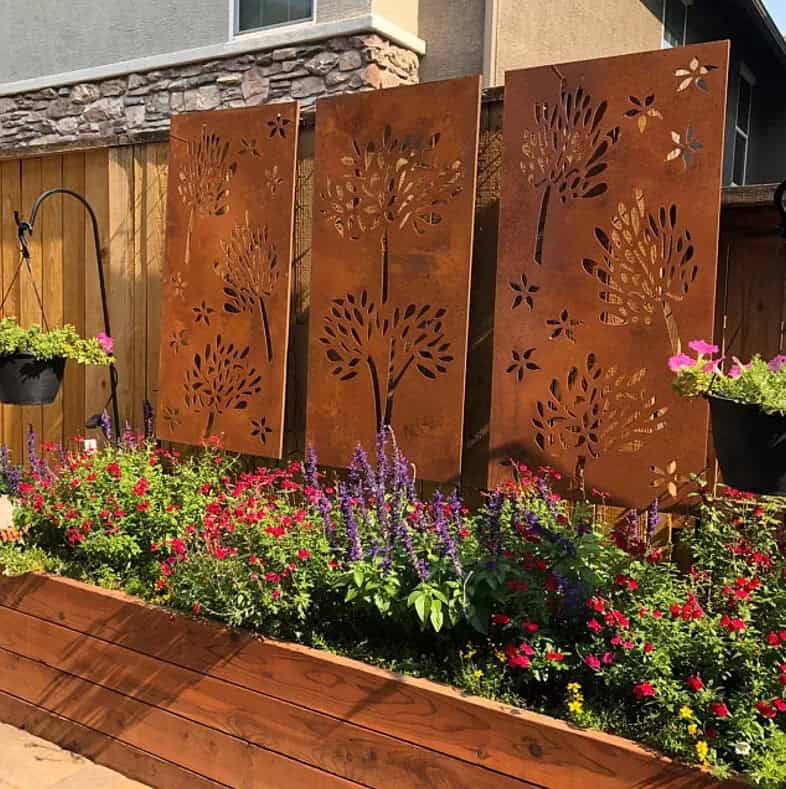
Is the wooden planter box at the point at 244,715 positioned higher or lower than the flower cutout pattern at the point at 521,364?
lower

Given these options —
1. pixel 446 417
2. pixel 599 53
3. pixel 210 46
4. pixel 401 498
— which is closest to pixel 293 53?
pixel 210 46

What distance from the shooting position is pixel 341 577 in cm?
258

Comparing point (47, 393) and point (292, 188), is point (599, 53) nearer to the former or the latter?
point (292, 188)

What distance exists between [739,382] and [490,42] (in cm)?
517

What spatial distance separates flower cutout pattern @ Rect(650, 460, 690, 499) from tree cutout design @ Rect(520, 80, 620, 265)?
32.2 inches

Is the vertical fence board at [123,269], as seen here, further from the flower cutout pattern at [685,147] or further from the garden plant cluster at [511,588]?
the flower cutout pattern at [685,147]

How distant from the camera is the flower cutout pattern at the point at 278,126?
3.47m

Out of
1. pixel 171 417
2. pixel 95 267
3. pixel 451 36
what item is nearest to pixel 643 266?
pixel 171 417

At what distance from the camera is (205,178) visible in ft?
12.2

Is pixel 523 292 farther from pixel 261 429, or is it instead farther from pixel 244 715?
pixel 244 715

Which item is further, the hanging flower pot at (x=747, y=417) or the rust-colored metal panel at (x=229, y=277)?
the rust-colored metal panel at (x=229, y=277)

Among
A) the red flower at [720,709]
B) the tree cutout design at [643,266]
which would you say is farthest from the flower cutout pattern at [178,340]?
the red flower at [720,709]

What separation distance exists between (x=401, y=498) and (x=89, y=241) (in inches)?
101

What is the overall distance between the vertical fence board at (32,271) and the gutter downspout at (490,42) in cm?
344
